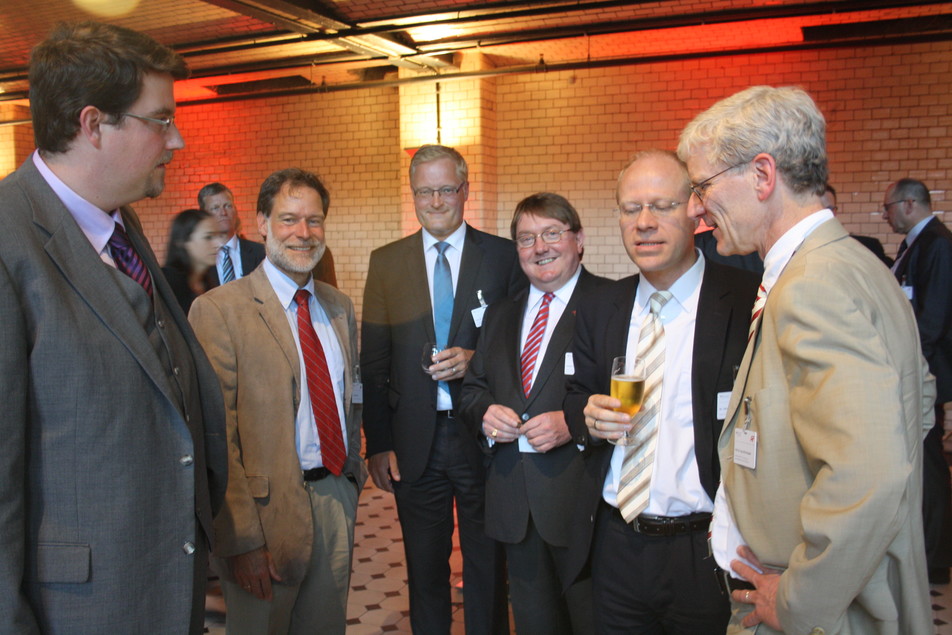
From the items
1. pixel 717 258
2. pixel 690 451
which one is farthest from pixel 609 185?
pixel 690 451

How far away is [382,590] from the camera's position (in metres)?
4.43

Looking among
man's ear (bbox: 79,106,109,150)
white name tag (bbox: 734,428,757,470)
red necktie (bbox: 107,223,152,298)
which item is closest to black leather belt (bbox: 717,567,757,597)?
white name tag (bbox: 734,428,757,470)

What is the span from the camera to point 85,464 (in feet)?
5.00

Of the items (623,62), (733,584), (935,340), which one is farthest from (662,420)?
(623,62)

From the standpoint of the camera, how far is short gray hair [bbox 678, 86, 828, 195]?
164cm

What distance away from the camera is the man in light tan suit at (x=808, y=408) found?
1.38 metres

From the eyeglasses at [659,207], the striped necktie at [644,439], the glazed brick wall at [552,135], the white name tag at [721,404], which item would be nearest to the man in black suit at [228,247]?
the glazed brick wall at [552,135]

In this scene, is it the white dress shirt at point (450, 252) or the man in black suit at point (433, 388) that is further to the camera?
the white dress shirt at point (450, 252)

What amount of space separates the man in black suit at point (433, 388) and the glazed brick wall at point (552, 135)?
533 centimetres

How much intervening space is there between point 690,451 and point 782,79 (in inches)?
269

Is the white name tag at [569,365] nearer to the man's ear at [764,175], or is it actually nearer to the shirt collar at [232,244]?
the man's ear at [764,175]

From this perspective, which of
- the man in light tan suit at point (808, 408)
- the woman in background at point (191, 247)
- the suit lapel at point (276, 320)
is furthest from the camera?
the woman in background at point (191, 247)

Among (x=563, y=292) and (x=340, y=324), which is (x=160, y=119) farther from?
(x=563, y=292)

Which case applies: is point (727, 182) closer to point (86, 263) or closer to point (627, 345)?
point (627, 345)
